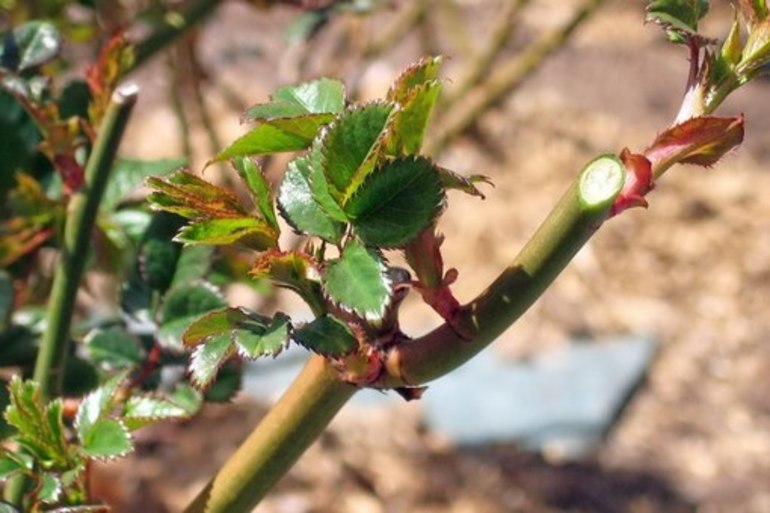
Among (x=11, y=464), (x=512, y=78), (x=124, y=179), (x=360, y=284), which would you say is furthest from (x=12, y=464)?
(x=512, y=78)

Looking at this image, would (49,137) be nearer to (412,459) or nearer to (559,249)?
(559,249)

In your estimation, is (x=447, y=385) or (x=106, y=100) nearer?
(x=106, y=100)

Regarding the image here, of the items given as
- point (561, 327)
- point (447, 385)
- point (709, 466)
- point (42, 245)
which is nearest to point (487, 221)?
point (561, 327)

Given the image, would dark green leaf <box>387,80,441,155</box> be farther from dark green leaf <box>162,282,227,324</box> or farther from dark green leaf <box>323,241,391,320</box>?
dark green leaf <box>162,282,227,324</box>

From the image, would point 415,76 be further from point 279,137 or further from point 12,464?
point 12,464

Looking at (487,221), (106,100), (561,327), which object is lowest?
(106,100)

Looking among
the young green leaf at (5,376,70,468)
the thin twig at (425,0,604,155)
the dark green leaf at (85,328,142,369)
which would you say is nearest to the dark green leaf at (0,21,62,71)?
the dark green leaf at (85,328,142,369)

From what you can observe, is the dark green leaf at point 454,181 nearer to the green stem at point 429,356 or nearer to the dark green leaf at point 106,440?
the green stem at point 429,356
